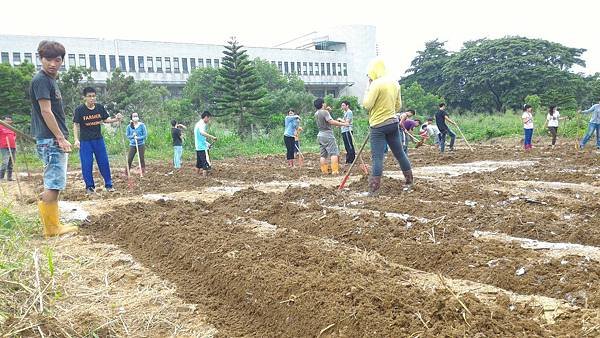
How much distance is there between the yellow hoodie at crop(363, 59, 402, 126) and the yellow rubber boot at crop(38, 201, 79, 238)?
145 inches

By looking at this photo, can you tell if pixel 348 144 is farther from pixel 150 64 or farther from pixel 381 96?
pixel 150 64

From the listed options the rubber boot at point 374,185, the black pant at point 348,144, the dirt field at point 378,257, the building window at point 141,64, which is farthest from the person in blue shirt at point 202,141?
the building window at point 141,64

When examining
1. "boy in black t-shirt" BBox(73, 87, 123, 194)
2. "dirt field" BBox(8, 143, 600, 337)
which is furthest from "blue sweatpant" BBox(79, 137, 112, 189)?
"dirt field" BBox(8, 143, 600, 337)

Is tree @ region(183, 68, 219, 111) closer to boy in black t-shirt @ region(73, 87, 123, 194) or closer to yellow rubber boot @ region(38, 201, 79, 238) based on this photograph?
boy in black t-shirt @ region(73, 87, 123, 194)

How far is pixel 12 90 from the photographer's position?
26297 mm

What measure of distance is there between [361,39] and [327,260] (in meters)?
66.3

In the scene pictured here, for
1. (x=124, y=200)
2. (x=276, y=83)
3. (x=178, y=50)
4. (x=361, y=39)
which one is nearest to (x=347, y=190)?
(x=124, y=200)

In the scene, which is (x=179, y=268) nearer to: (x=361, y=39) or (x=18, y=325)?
(x=18, y=325)

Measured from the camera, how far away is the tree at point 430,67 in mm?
50531

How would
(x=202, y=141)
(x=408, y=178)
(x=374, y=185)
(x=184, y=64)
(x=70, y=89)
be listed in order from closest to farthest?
(x=374, y=185) → (x=408, y=178) → (x=202, y=141) → (x=70, y=89) → (x=184, y=64)

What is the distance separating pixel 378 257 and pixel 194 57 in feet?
188

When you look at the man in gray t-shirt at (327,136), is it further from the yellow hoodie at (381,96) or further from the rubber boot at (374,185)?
the rubber boot at (374,185)

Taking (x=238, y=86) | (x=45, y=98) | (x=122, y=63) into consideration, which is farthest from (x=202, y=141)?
(x=122, y=63)

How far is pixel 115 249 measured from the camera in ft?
14.8
